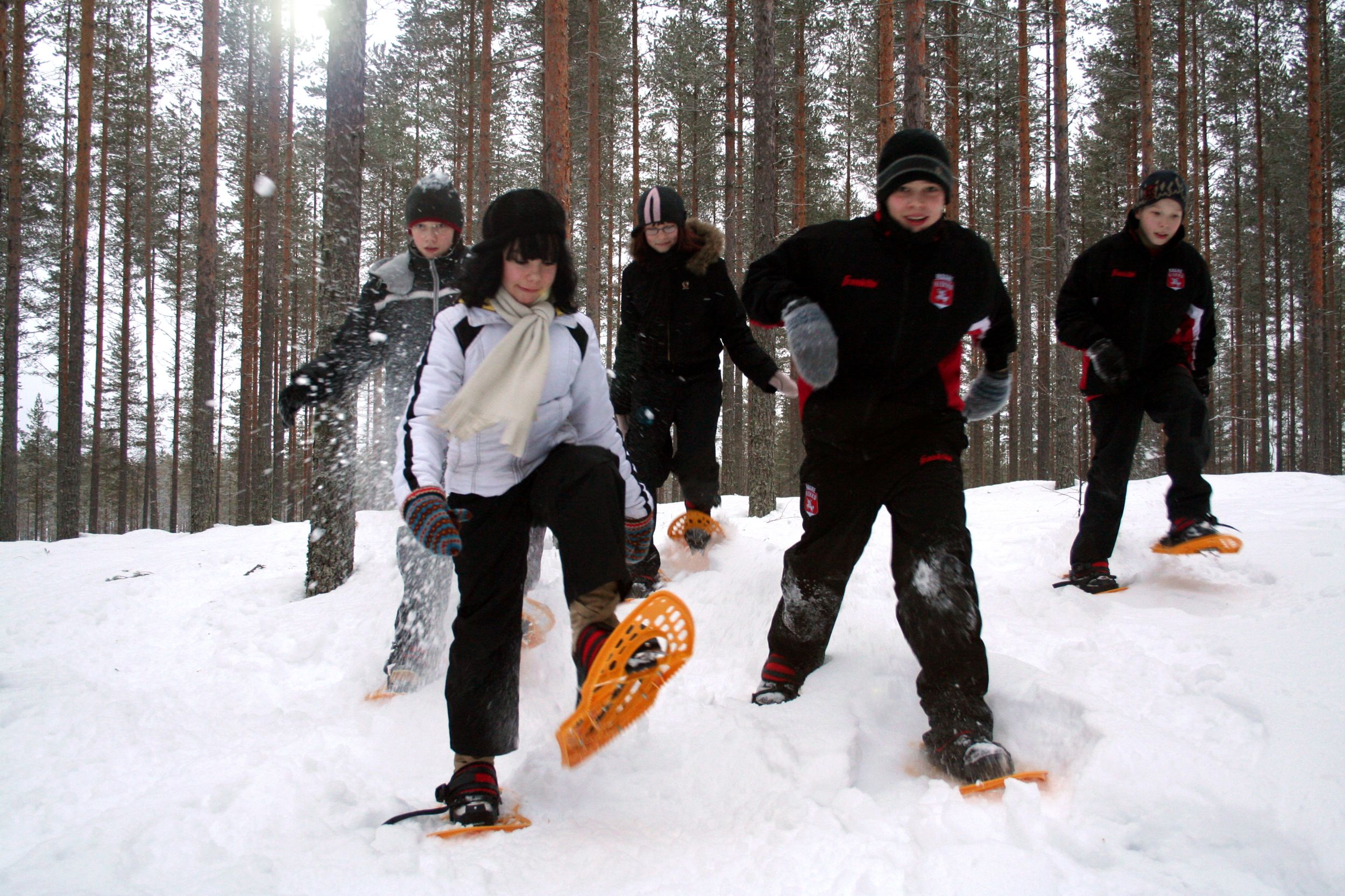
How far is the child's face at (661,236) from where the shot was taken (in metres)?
3.83

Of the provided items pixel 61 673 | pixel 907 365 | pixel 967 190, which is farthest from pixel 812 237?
pixel 967 190

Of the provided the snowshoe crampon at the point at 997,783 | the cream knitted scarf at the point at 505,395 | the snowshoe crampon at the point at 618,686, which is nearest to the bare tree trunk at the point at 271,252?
the cream knitted scarf at the point at 505,395

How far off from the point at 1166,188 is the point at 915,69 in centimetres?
542

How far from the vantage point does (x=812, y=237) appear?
2602 millimetres

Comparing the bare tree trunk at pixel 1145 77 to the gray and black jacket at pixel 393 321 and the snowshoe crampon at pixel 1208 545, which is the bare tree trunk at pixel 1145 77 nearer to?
the snowshoe crampon at pixel 1208 545

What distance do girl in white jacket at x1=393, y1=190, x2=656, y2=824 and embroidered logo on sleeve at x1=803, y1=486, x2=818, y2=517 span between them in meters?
0.72

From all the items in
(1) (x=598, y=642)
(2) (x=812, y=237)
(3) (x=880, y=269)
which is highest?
(2) (x=812, y=237)

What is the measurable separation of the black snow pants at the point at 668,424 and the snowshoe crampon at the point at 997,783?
240cm

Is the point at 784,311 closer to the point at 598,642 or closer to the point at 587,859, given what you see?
the point at 598,642

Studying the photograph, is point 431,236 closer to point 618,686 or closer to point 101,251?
point 618,686

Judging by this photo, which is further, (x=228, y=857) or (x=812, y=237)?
(x=812, y=237)

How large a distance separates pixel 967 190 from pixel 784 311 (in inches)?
797

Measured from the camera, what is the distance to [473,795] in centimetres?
200

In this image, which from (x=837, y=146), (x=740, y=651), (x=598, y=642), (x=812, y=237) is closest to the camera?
(x=598, y=642)
